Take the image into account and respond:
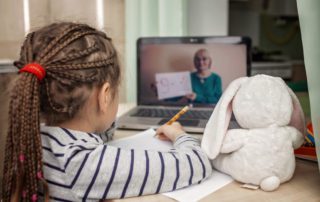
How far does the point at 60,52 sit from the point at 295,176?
46 cm

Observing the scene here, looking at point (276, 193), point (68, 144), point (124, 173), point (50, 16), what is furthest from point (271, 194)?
point (50, 16)

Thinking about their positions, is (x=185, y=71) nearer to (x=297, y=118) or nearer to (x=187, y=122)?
(x=187, y=122)

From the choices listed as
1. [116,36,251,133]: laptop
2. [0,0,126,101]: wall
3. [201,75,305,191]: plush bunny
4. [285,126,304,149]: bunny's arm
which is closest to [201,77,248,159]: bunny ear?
[201,75,305,191]: plush bunny

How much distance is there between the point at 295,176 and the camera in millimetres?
614

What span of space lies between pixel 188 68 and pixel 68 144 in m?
0.65

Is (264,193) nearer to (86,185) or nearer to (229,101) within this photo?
(229,101)

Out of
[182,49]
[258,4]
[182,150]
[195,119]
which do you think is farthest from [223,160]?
[258,4]

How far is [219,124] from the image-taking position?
1.90 ft

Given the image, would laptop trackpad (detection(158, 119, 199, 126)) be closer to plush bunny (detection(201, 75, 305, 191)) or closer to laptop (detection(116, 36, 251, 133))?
A: laptop (detection(116, 36, 251, 133))

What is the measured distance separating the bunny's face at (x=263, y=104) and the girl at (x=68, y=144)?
11 centimetres

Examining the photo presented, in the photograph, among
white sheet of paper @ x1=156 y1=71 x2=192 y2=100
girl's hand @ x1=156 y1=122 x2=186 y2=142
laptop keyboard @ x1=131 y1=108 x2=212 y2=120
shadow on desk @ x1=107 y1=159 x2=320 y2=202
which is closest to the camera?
shadow on desk @ x1=107 y1=159 x2=320 y2=202

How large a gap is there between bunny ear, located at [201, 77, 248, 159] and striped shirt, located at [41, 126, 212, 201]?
0.11ft

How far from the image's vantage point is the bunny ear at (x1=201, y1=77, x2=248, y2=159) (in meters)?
0.58

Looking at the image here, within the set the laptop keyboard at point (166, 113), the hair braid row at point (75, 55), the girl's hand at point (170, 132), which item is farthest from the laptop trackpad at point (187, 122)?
the hair braid row at point (75, 55)
